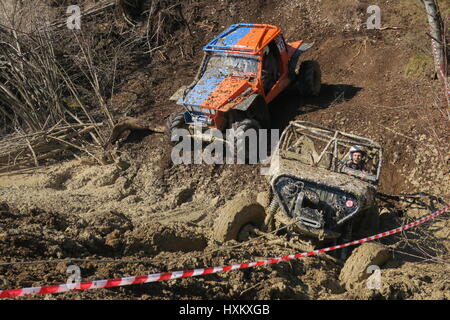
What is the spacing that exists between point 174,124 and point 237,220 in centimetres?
370

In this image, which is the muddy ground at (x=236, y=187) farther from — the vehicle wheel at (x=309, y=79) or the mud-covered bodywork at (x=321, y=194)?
the mud-covered bodywork at (x=321, y=194)

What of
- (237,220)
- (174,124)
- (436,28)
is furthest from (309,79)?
(237,220)

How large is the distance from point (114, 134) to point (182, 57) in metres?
3.84

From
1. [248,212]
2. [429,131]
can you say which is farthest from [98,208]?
[429,131]

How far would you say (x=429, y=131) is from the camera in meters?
10.2

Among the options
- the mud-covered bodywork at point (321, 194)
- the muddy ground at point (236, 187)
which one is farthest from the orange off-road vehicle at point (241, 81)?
the mud-covered bodywork at point (321, 194)

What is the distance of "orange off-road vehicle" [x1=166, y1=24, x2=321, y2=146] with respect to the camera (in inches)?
407

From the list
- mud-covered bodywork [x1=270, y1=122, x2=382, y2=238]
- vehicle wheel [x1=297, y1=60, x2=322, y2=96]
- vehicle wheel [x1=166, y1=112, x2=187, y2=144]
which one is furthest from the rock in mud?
vehicle wheel [x1=297, y1=60, x2=322, y2=96]

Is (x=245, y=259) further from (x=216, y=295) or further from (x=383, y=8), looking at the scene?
(x=383, y=8)

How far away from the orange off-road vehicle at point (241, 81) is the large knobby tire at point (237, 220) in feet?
8.77

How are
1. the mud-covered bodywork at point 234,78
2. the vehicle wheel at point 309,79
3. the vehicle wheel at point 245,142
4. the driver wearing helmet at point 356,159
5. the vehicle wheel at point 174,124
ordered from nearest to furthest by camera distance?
the driver wearing helmet at point 356,159, the vehicle wheel at point 245,142, the mud-covered bodywork at point 234,78, the vehicle wheel at point 174,124, the vehicle wheel at point 309,79

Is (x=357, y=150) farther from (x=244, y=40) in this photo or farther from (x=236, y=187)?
(x=244, y=40)

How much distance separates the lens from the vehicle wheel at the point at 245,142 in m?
10.2

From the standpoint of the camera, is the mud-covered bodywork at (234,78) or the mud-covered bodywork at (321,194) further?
the mud-covered bodywork at (234,78)
